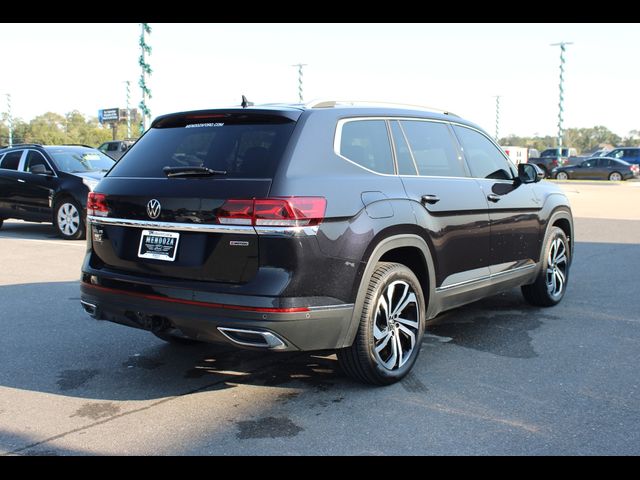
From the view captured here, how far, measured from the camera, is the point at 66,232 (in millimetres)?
12125

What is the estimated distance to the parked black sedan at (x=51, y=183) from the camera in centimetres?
1203

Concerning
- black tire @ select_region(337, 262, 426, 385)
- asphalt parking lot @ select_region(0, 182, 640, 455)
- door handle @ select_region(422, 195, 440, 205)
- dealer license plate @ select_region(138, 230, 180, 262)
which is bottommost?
asphalt parking lot @ select_region(0, 182, 640, 455)

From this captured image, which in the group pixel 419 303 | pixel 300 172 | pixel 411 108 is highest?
pixel 411 108

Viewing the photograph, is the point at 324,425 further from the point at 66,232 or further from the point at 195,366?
the point at 66,232

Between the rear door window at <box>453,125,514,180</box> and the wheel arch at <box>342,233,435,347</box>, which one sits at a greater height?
the rear door window at <box>453,125,514,180</box>

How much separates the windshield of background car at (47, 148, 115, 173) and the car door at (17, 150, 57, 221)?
212 millimetres

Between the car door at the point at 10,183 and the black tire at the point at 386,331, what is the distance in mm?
10517

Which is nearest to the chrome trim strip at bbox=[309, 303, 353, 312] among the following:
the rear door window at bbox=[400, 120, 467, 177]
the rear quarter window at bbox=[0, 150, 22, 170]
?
the rear door window at bbox=[400, 120, 467, 177]

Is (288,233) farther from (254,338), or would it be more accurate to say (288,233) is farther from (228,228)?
(254,338)

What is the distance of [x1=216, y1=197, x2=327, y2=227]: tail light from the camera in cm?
366

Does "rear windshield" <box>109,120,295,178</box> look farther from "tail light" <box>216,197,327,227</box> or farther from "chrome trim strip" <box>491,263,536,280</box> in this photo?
"chrome trim strip" <box>491,263,536,280</box>
